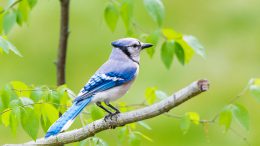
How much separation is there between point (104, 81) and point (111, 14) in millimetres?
224

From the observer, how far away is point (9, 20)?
2.24 metres

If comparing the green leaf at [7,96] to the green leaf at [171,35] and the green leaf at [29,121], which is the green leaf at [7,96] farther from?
the green leaf at [171,35]

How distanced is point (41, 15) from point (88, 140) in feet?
12.3

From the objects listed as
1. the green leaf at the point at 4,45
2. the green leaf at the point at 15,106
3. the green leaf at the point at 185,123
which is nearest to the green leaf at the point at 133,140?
the green leaf at the point at 185,123

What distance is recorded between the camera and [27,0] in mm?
2262

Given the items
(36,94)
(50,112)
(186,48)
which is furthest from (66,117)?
(186,48)

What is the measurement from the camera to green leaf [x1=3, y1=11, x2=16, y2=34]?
7.27 feet

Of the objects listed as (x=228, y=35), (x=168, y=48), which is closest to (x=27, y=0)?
(x=168, y=48)

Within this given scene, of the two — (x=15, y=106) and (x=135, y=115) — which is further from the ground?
(x=15, y=106)

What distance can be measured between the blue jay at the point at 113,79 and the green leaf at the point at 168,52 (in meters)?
0.05

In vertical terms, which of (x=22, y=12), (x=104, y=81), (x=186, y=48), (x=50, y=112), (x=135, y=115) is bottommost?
(x=135, y=115)

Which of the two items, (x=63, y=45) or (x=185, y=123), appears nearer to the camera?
(x=185, y=123)

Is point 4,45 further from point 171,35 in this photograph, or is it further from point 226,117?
point 226,117

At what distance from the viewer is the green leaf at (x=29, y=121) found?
192 centimetres
